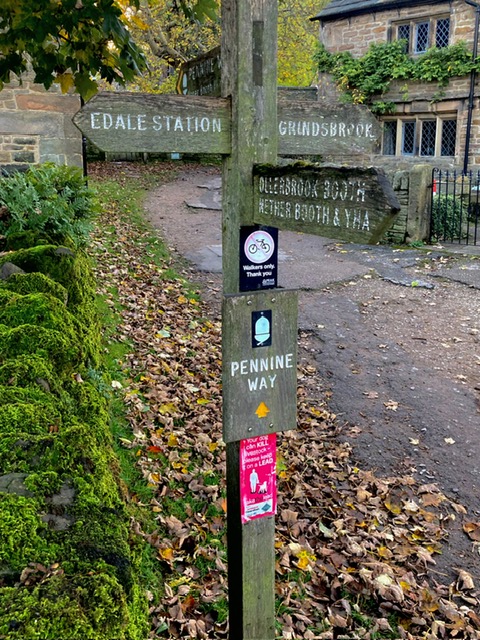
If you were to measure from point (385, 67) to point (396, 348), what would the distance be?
46.0ft

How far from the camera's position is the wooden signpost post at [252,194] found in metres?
2.14

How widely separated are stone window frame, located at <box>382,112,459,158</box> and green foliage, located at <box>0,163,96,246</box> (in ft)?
44.4

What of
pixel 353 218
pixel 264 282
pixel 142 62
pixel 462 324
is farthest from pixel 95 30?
pixel 462 324

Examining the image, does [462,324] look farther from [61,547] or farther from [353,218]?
[61,547]

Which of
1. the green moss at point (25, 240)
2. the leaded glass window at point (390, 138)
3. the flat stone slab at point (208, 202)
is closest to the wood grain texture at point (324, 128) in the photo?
the green moss at point (25, 240)

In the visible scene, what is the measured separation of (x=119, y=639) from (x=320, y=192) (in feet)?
4.79

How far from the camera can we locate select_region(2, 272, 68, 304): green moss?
3584mm

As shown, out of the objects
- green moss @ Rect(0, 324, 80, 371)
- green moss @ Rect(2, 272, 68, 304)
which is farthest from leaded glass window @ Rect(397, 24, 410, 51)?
green moss @ Rect(0, 324, 80, 371)

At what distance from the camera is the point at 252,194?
2.31m

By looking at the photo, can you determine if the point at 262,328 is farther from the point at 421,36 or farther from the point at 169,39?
the point at 169,39

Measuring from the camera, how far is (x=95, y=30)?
362 centimetres

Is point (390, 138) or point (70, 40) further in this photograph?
point (390, 138)

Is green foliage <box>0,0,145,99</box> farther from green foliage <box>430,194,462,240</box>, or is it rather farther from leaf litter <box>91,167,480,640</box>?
green foliage <box>430,194,462,240</box>

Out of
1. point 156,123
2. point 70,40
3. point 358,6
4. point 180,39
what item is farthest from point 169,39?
point 156,123
